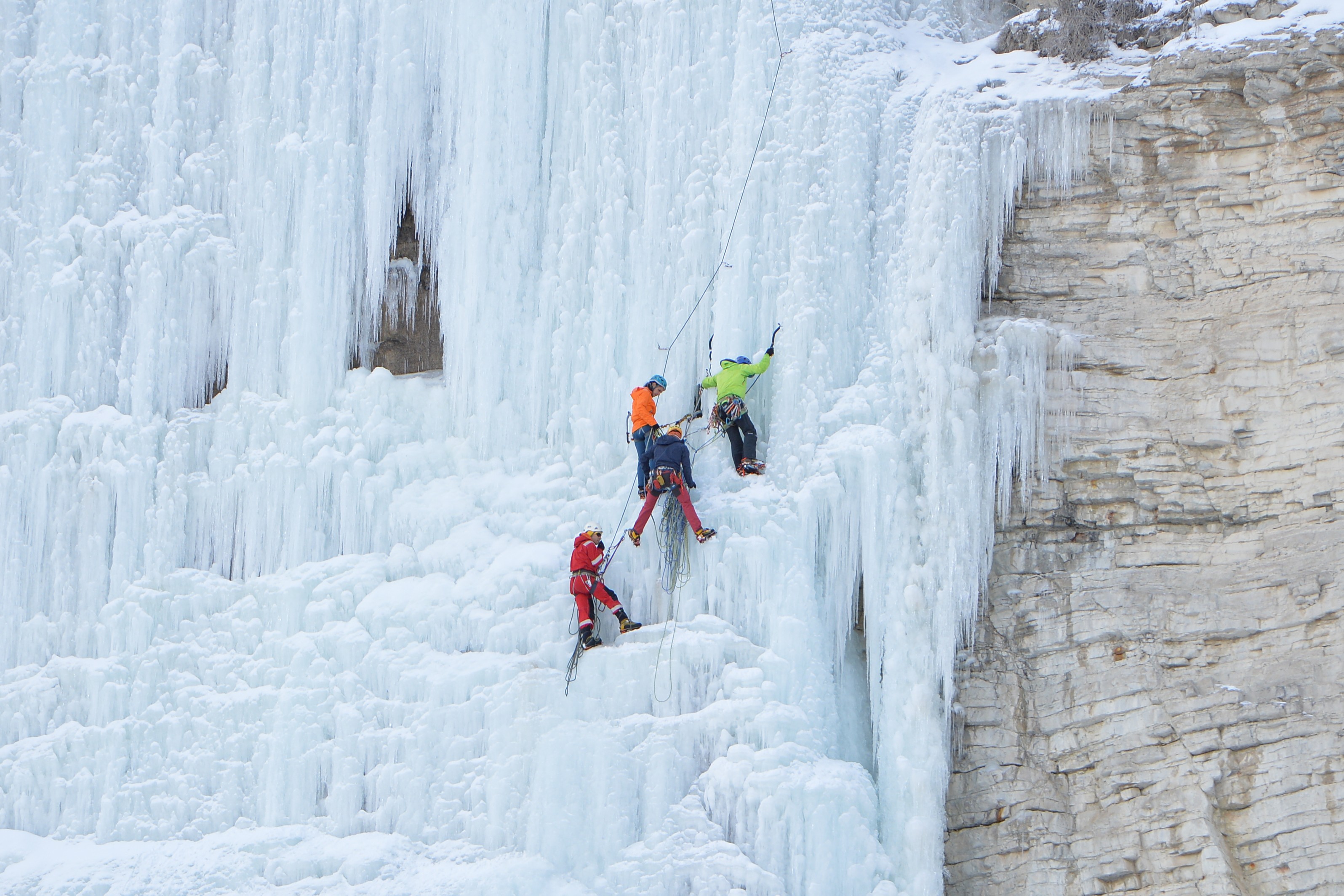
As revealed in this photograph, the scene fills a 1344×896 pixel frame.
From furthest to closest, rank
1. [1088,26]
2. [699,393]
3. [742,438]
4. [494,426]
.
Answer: [494,426] < [1088,26] < [699,393] < [742,438]

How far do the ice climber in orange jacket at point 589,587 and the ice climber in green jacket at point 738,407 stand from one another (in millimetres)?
1055

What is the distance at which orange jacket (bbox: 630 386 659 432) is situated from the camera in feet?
28.4

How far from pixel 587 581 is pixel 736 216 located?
2.70 metres

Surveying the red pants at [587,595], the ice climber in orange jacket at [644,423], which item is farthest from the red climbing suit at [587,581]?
the ice climber in orange jacket at [644,423]

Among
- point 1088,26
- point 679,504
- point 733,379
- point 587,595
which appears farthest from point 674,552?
point 1088,26

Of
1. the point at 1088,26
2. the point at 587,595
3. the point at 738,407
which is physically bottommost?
the point at 587,595

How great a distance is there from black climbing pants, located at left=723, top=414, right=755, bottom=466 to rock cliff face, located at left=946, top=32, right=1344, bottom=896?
1.76m

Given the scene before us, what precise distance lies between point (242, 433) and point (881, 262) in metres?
4.63

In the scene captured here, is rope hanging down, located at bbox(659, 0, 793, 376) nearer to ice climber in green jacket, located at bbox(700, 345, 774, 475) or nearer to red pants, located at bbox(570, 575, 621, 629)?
ice climber in green jacket, located at bbox(700, 345, 774, 475)

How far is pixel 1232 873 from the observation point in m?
8.12

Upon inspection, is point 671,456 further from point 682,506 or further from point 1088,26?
point 1088,26

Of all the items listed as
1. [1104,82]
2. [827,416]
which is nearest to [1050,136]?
[1104,82]

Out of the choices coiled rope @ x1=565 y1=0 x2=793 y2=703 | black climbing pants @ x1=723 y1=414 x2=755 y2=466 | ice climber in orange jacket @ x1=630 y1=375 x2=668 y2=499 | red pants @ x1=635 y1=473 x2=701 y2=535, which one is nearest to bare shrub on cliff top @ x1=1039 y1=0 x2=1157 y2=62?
coiled rope @ x1=565 y1=0 x2=793 y2=703

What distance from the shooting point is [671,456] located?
27.8 ft
